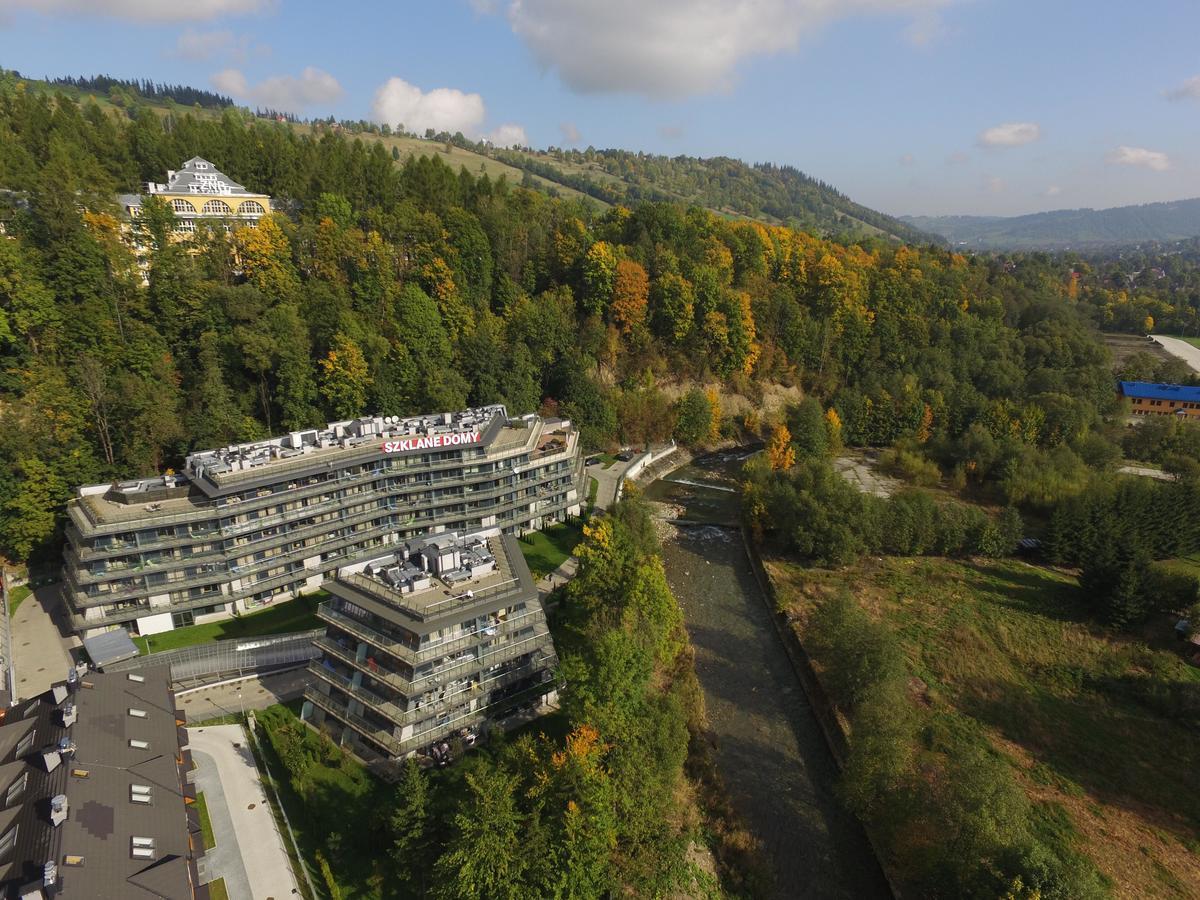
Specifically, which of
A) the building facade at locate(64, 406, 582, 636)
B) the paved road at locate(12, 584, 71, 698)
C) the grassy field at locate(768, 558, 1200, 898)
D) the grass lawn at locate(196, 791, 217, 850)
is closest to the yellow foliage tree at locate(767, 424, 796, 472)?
the grassy field at locate(768, 558, 1200, 898)

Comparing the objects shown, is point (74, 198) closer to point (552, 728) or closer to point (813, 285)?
point (552, 728)

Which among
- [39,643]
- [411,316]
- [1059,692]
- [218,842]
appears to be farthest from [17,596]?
[1059,692]

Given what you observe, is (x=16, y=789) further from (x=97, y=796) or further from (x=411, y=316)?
(x=411, y=316)

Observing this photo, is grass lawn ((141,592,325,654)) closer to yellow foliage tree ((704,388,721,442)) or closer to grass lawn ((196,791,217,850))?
grass lawn ((196,791,217,850))

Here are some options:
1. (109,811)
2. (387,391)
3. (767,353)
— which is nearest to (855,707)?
(109,811)

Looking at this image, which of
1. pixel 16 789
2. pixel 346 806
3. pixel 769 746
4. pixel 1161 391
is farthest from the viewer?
pixel 1161 391
